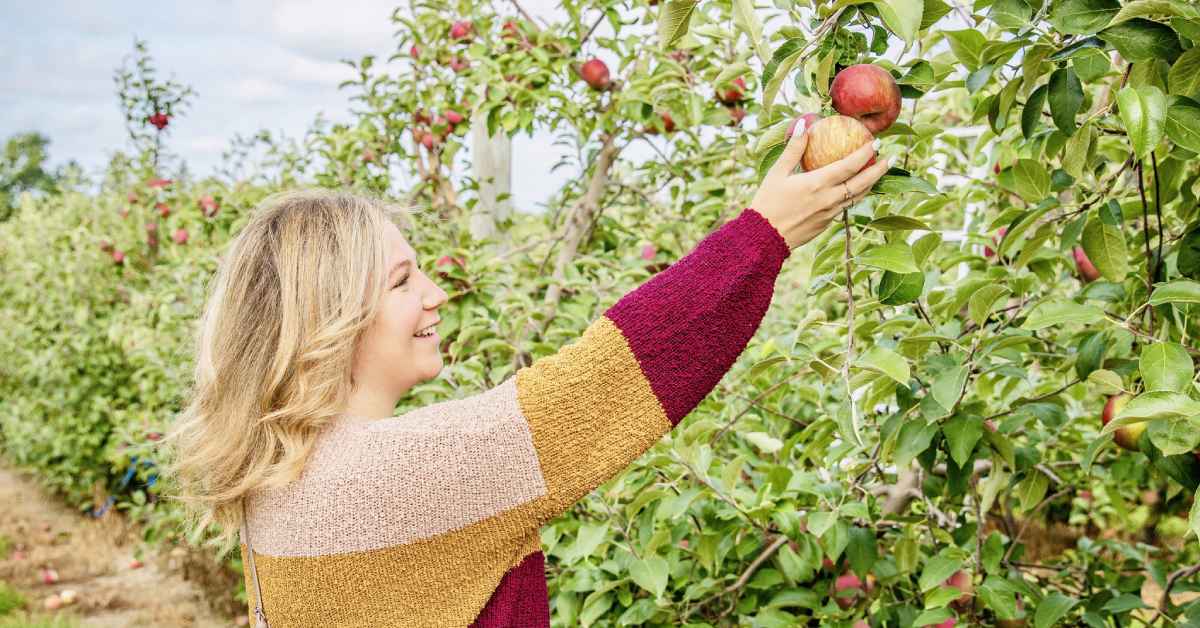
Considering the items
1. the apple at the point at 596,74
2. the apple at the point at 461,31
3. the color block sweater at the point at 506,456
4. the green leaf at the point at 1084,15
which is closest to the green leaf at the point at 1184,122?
the green leaf at the point at 1084,15

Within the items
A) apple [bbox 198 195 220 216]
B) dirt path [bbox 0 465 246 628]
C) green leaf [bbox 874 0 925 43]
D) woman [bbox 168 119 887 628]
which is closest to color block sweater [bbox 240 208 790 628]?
woman [bbox 168 119 887 628]

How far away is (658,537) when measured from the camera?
4.86 feet

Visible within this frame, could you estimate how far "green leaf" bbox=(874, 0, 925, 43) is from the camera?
0.83 m

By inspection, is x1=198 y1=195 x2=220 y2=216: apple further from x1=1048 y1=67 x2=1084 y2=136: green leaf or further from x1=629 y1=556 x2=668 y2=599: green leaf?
x1=1048 y1=67 x2=1084 y2=136: green leaf

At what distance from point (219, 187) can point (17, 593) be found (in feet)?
7.09

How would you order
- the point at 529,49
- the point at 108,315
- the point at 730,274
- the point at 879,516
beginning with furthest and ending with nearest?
the point at 108,315 → the point at 529,49 → the point at 879,516 → the point at 730,274

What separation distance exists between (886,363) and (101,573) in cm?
455

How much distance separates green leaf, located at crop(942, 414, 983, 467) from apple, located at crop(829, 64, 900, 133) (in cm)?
61

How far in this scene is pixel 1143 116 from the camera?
2.96 ft

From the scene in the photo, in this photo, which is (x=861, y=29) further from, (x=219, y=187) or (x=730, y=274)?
(x=219, y=187)

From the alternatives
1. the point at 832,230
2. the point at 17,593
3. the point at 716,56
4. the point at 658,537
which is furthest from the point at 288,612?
the point at 17,593

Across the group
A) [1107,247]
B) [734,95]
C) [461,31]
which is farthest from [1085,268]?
[461,31]

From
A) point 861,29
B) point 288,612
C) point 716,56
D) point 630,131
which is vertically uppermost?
point 861,29

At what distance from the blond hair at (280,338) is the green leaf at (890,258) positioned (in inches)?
22.7
